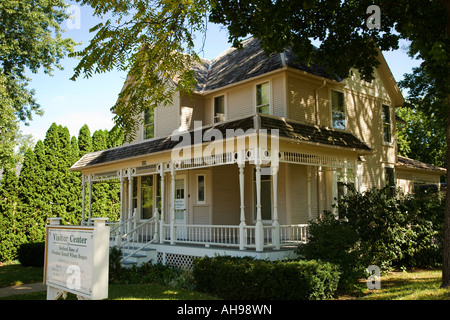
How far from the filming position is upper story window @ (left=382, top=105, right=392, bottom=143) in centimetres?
2017

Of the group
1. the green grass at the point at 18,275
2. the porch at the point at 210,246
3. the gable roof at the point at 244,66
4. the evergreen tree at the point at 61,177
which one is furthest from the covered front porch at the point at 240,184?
the green grass at the point at 18,275

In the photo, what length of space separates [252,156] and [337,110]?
23.5 ft

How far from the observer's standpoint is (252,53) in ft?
58.9

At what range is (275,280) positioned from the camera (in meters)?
9.20

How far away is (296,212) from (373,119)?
7630 millimetres

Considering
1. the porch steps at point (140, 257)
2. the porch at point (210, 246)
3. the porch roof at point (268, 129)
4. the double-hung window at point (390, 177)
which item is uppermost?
the porch roof at point (268, 129)

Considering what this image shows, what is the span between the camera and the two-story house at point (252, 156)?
12562 mm

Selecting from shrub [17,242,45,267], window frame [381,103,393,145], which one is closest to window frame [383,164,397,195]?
window frame [381,103,393,145]

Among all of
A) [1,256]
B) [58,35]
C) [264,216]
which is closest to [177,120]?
[264,216]

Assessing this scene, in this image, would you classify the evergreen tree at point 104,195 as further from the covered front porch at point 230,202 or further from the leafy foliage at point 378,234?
the leafy foliage at point 378,234

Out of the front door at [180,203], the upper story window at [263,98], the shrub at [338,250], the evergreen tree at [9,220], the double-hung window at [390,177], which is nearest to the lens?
the shrub at [338,250]

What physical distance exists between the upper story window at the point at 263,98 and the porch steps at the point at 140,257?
6879 millimetres

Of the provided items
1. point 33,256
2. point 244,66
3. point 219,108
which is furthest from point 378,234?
point 33,256

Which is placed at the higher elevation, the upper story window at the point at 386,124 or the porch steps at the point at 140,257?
the upper story window at the point at 386,124
